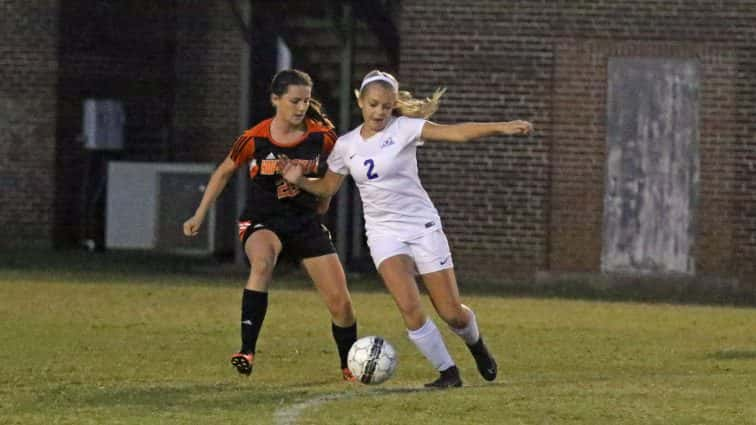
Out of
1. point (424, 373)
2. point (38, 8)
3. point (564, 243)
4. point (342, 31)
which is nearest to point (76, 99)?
point (38, 8)

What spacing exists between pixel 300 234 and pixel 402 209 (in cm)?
93

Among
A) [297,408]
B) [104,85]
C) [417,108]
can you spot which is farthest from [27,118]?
[297,408]

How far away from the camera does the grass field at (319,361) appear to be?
32.4 ft

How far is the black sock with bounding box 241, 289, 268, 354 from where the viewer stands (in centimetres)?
1127

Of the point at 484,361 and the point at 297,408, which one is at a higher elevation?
the point at 484,361

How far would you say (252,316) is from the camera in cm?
1134

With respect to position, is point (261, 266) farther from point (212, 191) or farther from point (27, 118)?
point (27, 118)

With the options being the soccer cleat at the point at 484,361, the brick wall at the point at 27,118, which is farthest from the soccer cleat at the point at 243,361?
the brick wall at the point at 27,118

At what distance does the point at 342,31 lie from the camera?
2266 cm

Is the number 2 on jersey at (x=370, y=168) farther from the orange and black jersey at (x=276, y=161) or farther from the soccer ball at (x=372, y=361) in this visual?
the soccer ball at (x=372, y=361)

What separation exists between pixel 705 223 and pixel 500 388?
38.3 feet

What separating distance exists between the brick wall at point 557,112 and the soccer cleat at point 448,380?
11.4 meters

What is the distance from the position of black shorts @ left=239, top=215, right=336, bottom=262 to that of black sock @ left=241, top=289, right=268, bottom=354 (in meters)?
0.37

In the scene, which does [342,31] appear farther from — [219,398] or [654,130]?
[219,398]
